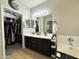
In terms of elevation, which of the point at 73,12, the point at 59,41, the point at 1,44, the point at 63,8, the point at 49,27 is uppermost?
the point at 63,8

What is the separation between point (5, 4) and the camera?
127 inches

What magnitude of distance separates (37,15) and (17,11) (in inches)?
41.0

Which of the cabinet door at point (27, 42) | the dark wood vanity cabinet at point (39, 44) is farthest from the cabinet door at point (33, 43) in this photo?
the cabinet door at point (27, 42)

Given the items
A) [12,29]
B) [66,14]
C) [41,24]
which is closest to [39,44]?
[41,24]

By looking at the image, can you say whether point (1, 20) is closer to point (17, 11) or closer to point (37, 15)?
point (17, 11)

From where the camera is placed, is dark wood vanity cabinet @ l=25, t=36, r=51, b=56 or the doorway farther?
the doorway

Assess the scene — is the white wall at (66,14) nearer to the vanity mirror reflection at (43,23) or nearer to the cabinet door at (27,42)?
the vanity mirror reflection at (43,23)

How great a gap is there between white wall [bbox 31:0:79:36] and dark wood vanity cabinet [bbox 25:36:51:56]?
694 mm

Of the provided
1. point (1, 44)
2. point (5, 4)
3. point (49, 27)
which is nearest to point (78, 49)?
point (49, 27)

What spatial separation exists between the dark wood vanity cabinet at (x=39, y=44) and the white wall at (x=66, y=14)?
27.3 inches

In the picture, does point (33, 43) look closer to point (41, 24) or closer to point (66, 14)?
point (41, 24)

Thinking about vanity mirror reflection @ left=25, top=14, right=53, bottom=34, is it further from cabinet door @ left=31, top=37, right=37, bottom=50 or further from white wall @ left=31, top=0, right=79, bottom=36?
cabinet door @ left=31, top=37, right=37, bottom=50

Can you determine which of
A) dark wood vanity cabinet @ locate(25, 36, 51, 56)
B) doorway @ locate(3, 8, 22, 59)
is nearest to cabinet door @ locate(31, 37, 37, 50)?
dark wood vanity cabinet @ locate(25, 36, 51, 56)

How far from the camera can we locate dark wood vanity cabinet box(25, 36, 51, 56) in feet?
9.67
